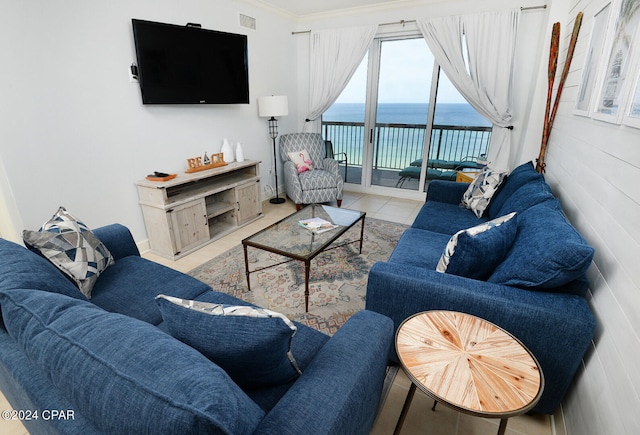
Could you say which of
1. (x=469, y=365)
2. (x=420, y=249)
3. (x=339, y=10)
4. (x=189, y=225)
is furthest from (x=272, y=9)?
(x=469, y=365)

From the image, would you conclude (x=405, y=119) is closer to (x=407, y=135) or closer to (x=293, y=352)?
(x=407, y=135)

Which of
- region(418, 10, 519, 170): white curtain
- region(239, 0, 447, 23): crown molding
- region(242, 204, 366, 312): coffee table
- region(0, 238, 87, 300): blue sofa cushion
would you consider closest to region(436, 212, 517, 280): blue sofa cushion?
region(242, 204, 366, 312): coffee table

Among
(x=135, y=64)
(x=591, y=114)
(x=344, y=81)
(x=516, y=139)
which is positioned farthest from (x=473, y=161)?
(x=135, y=64)

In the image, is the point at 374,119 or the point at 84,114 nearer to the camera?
the point at 84,114

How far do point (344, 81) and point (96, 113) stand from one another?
301 cm

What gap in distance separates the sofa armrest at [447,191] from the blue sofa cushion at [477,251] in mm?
1379

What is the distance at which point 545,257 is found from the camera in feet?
3.94

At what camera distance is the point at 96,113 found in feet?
7.78

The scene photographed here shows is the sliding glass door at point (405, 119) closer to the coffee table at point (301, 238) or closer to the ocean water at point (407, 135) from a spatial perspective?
the ocean water at point (407, 135)

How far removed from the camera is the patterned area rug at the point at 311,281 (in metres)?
2.07

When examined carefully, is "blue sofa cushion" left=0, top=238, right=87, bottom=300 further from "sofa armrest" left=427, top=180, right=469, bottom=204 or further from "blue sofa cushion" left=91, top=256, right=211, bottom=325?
"sofa armrest" left=427, top=180, right=469, bottom=204

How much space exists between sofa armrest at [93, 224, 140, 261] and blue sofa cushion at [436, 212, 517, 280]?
6.01ft

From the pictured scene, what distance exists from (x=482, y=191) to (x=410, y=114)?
2.02 meters

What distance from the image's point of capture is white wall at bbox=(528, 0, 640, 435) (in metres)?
0.94
